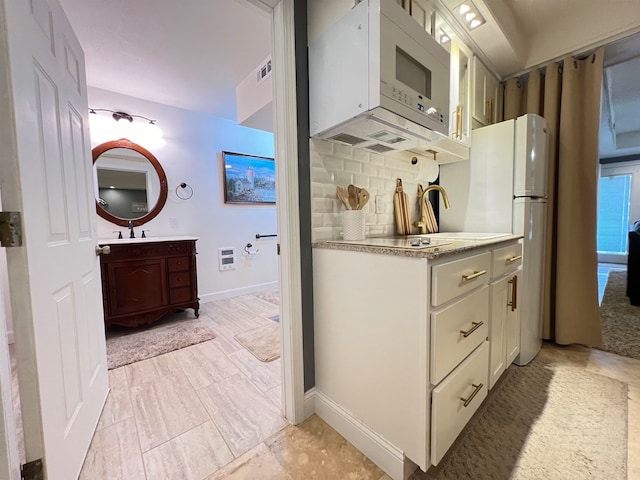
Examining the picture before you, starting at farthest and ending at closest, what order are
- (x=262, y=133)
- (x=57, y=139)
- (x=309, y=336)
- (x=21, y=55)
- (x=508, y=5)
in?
(x=262, y=133) < (x=508, y=5) < (x=309, y=336) < (x=57, y=139) < (x=21, y=55)

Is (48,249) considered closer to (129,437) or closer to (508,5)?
(129,437)

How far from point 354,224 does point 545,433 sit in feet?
4.49

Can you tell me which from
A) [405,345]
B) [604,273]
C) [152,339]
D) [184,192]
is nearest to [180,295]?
[152,339]

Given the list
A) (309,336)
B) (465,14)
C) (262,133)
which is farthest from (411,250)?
(262,133)

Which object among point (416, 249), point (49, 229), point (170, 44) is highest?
point (170, 44)

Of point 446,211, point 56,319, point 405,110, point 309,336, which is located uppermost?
point 405,110

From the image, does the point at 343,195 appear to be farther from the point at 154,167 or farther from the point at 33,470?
the point at 154,167

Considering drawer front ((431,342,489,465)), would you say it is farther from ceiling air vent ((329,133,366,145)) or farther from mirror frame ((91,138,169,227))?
mirror frame ((91,138,169,227))

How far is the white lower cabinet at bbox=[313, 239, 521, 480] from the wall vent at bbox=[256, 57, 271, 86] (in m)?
1.72

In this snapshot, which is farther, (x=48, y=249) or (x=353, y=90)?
(x=353, y=90)

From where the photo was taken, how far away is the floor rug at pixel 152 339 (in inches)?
80.7

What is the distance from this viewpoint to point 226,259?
351 cm

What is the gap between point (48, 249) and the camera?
905 millimetres

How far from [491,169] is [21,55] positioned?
2417 millimetres
